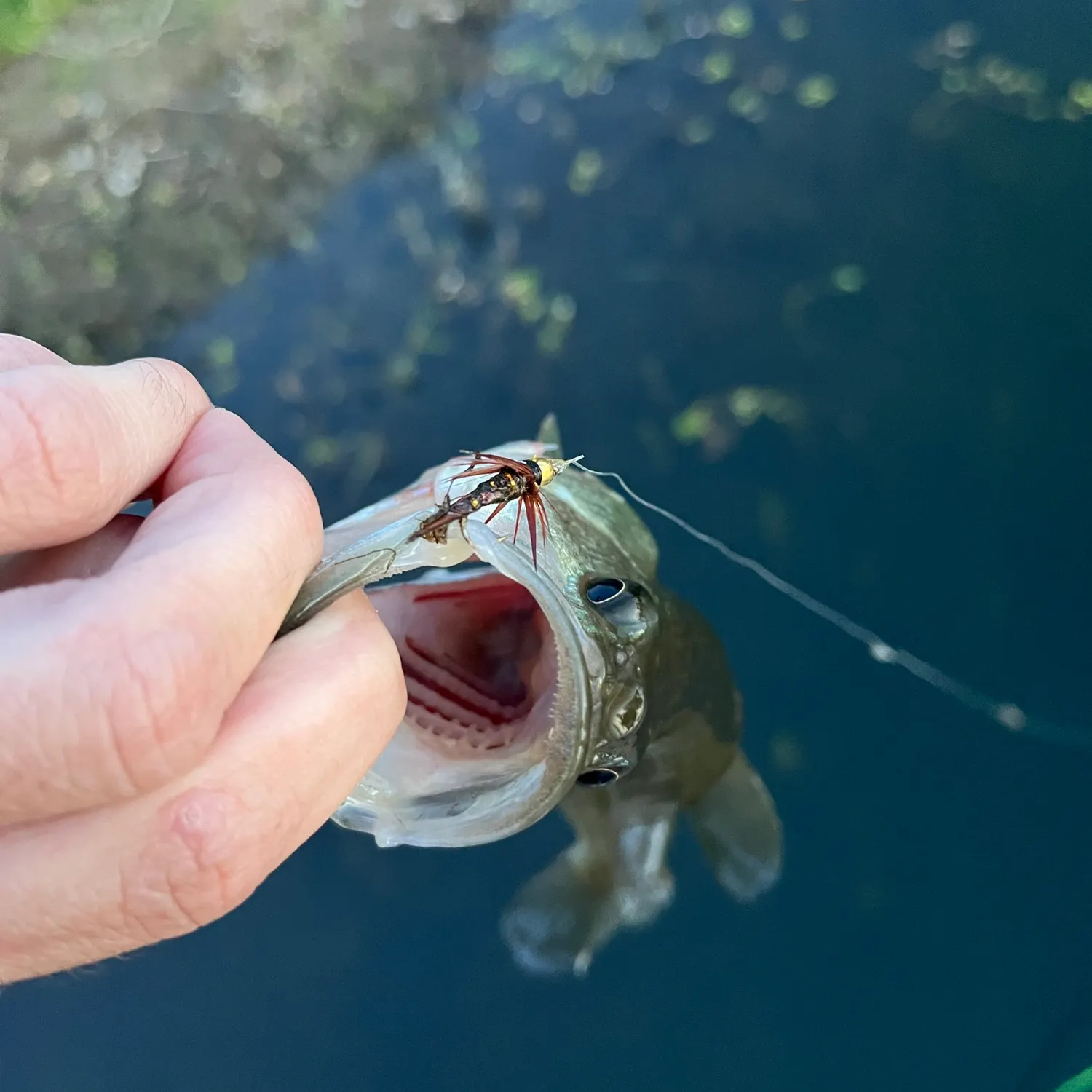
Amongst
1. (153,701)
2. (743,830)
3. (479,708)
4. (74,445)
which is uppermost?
(74,445)

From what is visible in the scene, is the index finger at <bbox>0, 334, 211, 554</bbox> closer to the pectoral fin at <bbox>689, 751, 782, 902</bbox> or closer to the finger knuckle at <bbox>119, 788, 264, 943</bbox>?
the finger knuckle at <bbox>119, 788, 264, 943</bbox>

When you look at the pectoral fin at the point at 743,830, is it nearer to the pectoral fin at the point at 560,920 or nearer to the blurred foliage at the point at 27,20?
the pectoral fin at the point at 560,920

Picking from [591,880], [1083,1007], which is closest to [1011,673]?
[1083,1007]

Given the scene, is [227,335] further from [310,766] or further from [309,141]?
[310,766]

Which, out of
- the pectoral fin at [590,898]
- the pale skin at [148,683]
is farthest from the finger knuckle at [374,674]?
the pectoral fin at [590,898]

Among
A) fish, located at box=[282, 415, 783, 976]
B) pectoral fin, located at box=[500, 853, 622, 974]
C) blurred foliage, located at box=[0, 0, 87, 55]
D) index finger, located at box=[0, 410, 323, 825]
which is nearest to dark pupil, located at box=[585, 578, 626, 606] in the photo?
fish, located at box=[282, 415, 783, 976]

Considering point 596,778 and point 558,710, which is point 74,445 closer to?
point 558,710

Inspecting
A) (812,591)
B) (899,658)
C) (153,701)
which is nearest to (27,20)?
(812,591)
